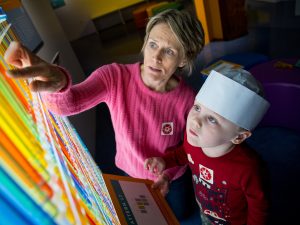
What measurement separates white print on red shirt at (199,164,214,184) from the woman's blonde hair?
52cm

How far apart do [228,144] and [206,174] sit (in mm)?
185

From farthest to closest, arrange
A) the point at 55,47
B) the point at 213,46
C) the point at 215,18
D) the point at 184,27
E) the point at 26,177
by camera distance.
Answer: the point at 213,46
the point at 215,18
the point at 55,47
the point at 184,27
the point at 26,177

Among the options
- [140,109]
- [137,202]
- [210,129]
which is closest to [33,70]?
[137,202]

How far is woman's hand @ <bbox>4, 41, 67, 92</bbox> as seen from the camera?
38cm

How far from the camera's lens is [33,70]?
45 cm

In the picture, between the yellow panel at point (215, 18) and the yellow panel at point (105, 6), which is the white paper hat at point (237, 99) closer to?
the yellow panel at point (215, 18)

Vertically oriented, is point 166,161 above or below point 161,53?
below

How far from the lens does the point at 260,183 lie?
3.21ft

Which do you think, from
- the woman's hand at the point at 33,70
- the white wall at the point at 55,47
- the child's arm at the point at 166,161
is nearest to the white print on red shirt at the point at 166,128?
the child's arm at the point at 166,161

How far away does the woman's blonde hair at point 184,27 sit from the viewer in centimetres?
105

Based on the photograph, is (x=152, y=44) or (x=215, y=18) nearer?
(x=152, y=44)

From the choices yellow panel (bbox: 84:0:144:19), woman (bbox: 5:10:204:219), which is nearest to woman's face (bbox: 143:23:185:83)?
woman (bbox: 5:10:204:219)

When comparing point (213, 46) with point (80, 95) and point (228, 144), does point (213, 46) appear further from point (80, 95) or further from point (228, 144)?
point (80, 95)

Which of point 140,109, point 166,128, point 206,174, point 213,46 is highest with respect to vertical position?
point 140,109
